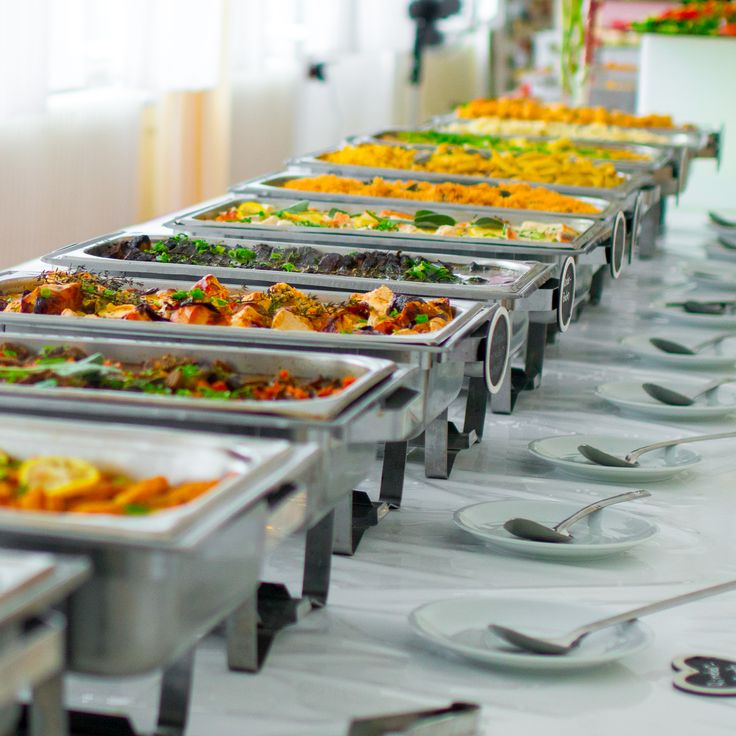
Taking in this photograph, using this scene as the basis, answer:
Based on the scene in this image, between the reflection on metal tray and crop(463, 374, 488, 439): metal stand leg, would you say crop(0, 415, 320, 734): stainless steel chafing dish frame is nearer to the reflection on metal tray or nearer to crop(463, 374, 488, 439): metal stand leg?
the reflection on metal tray

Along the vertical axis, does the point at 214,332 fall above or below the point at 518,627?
above

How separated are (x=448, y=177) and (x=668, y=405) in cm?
112

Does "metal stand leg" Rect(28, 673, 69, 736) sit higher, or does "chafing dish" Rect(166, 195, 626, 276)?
"chafing dish" Rect(166, 195, 626, 276)

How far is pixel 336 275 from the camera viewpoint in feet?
6.15

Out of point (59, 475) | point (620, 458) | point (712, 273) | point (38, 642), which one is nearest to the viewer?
point (38, 642)

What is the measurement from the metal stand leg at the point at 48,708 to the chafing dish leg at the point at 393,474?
0.78 m

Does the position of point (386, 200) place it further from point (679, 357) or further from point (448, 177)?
point (679, 357)

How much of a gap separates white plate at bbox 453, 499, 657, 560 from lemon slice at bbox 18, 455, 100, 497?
1.84 feet

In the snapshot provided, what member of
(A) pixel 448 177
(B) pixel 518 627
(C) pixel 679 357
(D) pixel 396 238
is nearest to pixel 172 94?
(A) pixel 448 177

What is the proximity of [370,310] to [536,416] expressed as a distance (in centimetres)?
44

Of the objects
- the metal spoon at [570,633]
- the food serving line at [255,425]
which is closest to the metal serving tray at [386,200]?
the food serving line at [255,425]

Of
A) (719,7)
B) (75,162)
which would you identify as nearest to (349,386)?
(75,162)

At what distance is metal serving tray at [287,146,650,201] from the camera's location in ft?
9.23

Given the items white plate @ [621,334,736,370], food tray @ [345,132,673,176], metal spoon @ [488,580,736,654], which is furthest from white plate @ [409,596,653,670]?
food tray @ [345,132,673,176]
